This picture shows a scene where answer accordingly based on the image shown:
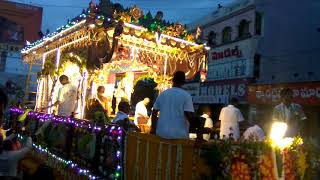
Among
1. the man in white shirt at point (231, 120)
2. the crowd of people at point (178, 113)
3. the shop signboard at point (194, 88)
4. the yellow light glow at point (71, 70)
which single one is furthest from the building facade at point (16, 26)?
the man in white shirt at point (231, 120)

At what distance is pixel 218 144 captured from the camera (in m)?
5.25

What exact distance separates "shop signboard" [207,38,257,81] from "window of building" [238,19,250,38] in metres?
0.69

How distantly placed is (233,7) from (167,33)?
59.4 feet

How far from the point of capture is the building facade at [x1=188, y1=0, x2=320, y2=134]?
24.5 meters

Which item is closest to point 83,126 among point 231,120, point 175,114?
point 175,114

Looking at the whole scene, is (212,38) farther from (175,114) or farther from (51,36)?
(175,114)

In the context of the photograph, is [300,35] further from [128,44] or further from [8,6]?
[8,6]

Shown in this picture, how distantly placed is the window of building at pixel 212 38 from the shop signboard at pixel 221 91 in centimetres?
365

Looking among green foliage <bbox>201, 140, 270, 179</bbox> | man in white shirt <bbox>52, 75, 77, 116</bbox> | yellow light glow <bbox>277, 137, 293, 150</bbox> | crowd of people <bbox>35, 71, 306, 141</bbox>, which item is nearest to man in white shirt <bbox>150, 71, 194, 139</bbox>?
crowd of people <bbox>35, 71, 306, 141</bbox>

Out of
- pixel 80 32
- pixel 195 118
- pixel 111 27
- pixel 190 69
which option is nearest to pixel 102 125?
pixel 195 118

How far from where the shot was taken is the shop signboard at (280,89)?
18922 mm

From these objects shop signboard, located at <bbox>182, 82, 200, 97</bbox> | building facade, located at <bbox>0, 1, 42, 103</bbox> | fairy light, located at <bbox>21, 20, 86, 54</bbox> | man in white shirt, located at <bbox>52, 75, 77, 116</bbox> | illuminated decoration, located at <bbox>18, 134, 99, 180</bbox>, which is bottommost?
illuminated decoration, located at <bbox>18, 134, 99, 180</bbox>

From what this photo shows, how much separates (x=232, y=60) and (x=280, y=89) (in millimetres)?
8256

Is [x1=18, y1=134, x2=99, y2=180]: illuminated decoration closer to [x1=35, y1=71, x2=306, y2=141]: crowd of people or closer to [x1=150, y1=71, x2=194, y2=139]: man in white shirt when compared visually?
[x1=35, y1=71, x2=306, y2=141]: crowd of people
